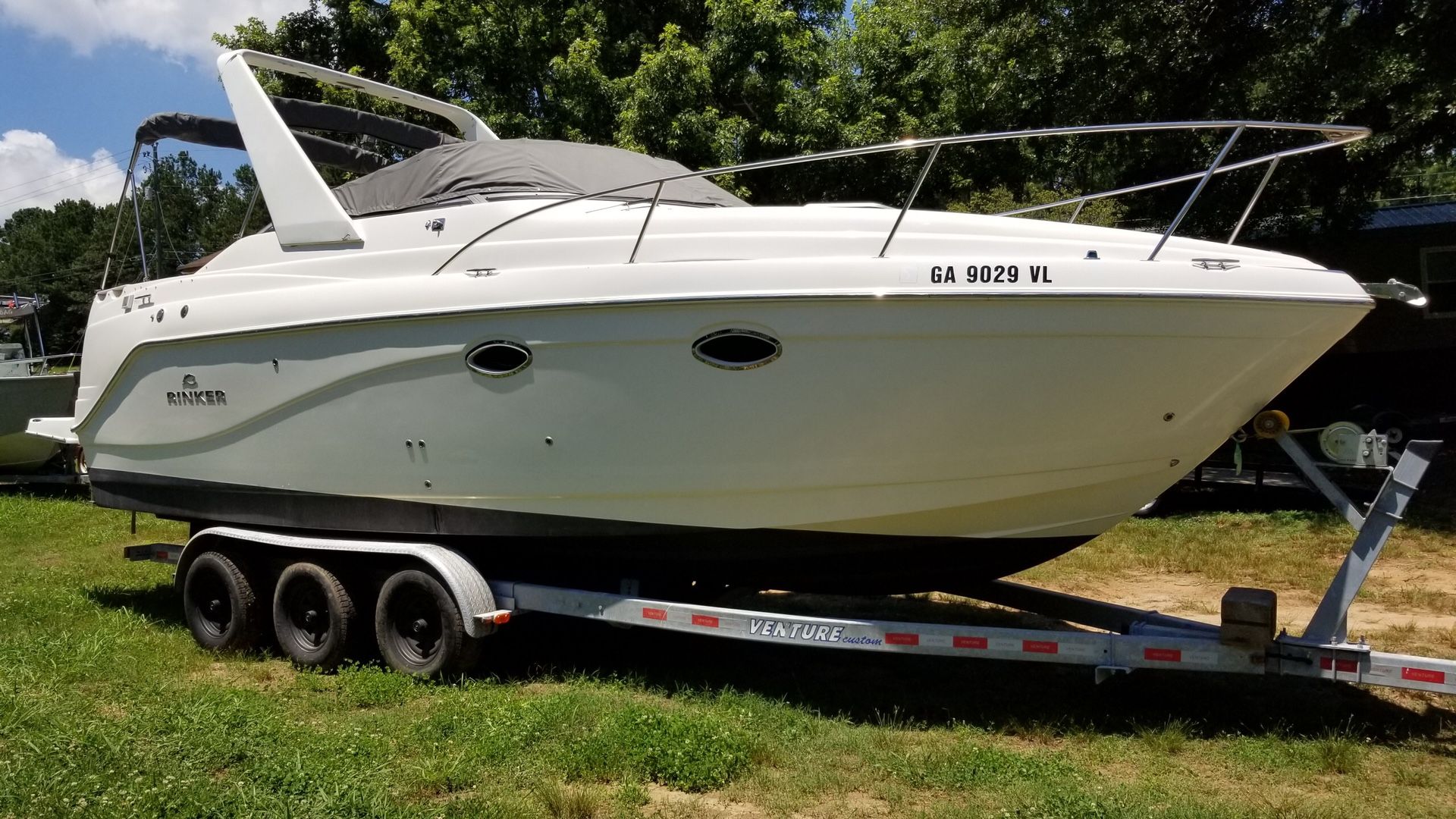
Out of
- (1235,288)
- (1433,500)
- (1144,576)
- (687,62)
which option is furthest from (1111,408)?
(687,62)

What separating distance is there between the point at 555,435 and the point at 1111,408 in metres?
2.39

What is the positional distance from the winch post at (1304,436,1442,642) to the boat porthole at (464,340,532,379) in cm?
346

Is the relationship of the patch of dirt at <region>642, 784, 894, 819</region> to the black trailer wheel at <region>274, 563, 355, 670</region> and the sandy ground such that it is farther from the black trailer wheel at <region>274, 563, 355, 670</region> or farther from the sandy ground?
the sandy ground

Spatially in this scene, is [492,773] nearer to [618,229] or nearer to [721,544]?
[721,544]

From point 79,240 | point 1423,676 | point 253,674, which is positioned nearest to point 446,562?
point 253,674

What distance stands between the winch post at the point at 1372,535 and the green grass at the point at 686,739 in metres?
0.45

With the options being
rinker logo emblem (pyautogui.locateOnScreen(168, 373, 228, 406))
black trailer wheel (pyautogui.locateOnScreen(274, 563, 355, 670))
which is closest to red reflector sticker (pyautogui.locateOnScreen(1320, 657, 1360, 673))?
black trailer wheel (pyautogui.locateOnScreen(274, 563, 355, 670))

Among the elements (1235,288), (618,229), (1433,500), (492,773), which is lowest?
(492,773)

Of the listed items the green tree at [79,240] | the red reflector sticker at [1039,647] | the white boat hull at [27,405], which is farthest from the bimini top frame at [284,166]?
the green tree at [79,240]

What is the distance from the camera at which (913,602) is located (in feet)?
23.1

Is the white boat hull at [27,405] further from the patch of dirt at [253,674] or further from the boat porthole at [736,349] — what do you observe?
the boat porthole at [736,349]

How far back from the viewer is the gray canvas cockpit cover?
5652mm

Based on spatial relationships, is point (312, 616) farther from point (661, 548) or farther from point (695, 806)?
point (695, 806)

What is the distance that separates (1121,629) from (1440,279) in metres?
12.7
